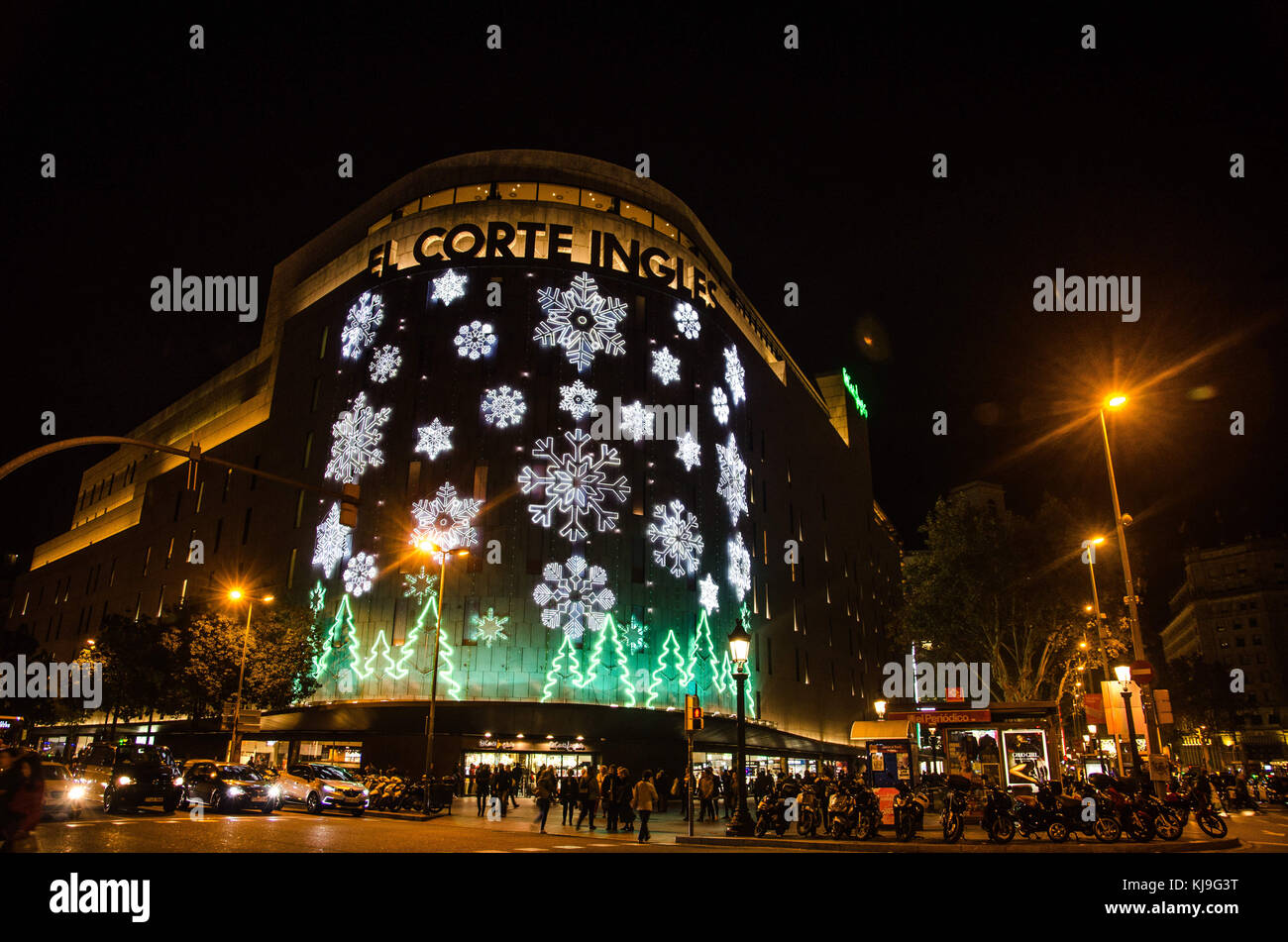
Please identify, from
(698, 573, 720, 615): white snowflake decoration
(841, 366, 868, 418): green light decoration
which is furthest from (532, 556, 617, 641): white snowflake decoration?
(841, 366, 868, 418): green light decoration

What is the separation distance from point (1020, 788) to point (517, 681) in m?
21.7

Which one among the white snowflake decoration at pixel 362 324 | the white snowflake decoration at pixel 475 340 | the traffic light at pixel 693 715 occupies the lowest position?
the traffic light at pixel 693 715

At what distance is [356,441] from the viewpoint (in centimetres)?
4359

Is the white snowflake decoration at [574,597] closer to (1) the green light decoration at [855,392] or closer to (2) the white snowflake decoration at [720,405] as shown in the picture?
(2) the white snowflake decoration at [720,405]

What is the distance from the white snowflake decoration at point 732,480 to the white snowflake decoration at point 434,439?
1525 centimetres

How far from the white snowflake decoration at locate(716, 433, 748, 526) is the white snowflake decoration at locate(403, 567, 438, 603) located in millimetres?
16677

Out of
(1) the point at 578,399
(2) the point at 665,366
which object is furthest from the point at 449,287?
(2) the point at 665,366

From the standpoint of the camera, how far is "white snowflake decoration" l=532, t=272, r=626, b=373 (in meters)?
41.9

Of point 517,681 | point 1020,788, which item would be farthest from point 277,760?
point 1020,788

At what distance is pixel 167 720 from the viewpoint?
182ft

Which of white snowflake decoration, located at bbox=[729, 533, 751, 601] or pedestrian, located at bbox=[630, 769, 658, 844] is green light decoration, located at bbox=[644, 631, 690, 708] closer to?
white snowflake decoration, located at bbox=[729, 533, 751, 601]

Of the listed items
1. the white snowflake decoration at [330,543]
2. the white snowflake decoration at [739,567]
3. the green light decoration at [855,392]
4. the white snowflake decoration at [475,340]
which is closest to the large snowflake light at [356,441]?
the white snowflake decoration at [330,543]

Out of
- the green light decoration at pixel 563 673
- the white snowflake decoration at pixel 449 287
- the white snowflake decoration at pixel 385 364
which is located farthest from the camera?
the white snowflake decoration at pixel 385 364

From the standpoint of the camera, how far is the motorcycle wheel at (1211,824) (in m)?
19.0
